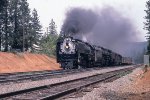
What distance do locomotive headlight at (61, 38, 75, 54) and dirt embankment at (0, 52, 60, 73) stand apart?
29.5 ft

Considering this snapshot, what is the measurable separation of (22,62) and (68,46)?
20.5 metres

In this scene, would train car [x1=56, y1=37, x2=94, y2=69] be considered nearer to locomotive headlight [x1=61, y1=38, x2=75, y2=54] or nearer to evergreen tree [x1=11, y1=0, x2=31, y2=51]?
locomotive headlight [x1=61, y1=38, x2=75, y2=54]

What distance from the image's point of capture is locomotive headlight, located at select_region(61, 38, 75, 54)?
147 feet

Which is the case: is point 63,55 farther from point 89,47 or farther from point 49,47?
point 49,47

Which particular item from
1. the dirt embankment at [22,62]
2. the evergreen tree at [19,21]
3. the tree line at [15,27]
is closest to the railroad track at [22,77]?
the dirt embankment at [22,62]

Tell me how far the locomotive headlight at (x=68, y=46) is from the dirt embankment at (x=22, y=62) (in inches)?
354

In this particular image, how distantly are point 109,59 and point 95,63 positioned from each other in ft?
42.2

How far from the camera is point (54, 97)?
14664mm

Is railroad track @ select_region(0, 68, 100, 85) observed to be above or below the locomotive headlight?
below

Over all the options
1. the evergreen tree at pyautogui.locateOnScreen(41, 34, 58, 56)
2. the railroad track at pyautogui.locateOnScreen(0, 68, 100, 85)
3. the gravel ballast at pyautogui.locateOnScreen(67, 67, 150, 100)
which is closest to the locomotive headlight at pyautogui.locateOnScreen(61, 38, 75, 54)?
the railroad track at pyautogui.locateOnScreen(0, 68, 100, 85)

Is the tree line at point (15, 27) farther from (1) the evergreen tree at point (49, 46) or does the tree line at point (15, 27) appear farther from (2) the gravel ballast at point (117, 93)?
(2) the gravel ballast at point (117, 93)

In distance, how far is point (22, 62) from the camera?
64125 mm

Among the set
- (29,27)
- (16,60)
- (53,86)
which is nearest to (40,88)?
(53,86)

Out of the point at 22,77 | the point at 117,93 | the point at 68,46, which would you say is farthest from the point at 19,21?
the point at 117,93
